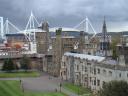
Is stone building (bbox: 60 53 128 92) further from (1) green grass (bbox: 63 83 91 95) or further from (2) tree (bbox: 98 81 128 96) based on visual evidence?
(2) tree (bbox: 98 81 128 96)

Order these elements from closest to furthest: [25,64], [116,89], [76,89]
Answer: [116,89] < [76,89] < [25,64]

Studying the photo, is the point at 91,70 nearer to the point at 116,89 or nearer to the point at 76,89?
the point at 76,89

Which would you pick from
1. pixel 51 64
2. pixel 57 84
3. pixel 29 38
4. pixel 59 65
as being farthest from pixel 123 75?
pixel 29 38

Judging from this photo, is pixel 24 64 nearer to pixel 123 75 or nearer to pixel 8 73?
pixel 8 73

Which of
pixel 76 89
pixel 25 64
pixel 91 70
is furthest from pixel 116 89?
pixel 25 64

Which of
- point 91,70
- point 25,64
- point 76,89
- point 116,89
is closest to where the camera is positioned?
point 116,89

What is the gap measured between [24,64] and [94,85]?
130 feet

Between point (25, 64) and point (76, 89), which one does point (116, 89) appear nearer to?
point (76, 89)

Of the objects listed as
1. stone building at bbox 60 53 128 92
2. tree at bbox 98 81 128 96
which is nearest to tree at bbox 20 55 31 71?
stone building at bbox 60 53 128 92

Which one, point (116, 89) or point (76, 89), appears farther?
point (76, 89)

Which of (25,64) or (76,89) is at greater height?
(25,64)

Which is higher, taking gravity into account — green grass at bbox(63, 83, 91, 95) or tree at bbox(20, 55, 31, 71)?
tree at bbox(20, 55, 31, 71)

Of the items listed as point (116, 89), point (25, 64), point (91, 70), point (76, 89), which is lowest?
point (76, 89)

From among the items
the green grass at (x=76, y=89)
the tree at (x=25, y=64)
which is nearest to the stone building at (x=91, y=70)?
the green grass at (x=76, y=89)
